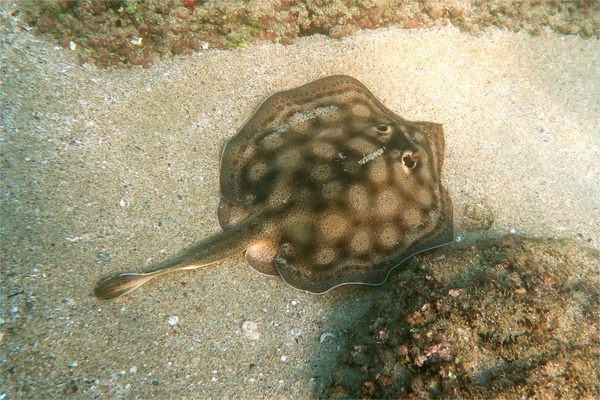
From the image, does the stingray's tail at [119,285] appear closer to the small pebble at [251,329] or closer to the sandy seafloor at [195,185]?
the sandy seafloor at [195,185]

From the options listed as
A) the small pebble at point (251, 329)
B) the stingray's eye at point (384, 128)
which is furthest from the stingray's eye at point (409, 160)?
the small pebble at point (251, 329)

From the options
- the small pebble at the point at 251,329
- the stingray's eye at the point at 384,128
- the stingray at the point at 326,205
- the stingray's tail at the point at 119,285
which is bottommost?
the small pebble at the point at 251,329

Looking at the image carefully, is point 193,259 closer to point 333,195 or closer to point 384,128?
point 333,195

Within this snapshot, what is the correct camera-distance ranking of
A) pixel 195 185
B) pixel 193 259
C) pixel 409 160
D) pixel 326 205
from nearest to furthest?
1. pixel 193 259
2. pixel 326 205
3. pixel 409 160
4. pixel 195 185

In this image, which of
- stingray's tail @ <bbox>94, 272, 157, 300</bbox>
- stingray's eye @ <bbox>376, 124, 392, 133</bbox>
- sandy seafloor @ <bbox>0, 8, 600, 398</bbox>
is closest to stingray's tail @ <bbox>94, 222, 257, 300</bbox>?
stingray's tail @ <bbox>94, 272, 157, 300</bbox>

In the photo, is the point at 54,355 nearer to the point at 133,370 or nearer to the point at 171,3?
the point at 133,370

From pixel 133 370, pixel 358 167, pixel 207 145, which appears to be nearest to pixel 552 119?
pixel 358 167

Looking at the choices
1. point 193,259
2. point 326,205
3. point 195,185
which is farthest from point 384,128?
point 193,259
